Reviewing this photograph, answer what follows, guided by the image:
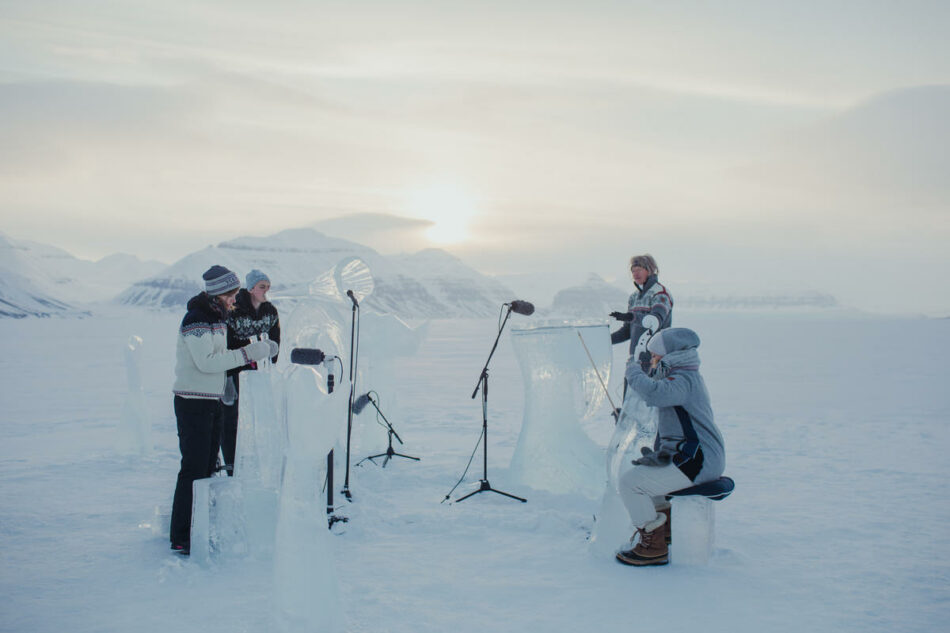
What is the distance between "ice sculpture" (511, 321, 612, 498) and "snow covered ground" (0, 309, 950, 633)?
0.23 meters

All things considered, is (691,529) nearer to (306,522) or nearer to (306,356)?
(306,522)

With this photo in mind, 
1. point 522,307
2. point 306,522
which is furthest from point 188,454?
point 522,307

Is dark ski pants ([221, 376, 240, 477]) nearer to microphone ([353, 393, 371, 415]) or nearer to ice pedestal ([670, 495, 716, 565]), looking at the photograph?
microphone ([353, 393, 371, 415])

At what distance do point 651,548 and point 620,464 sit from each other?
46cm

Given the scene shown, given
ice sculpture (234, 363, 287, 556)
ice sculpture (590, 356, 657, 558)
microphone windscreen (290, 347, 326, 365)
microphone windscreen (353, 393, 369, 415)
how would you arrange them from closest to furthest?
microphone windscreen (290, 347, 326, 365) → ice sculpture (590, 356, 657, 558) → ice sculpture (234, 363, 287, 556) → microphone windscreen (353, 393, 369, 415)

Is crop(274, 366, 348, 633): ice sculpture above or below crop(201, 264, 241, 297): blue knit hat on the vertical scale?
below

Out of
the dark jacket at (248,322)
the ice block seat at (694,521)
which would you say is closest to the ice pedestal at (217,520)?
the dark jacket at (248,322)

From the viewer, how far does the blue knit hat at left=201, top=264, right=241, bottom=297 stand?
370cm

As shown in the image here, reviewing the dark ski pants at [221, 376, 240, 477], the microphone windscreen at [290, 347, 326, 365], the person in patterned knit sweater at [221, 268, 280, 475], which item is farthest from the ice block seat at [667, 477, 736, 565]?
the dark ski pants at [221, 376, 240, 477]

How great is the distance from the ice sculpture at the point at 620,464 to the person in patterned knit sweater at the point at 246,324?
231cm

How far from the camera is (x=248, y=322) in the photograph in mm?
4676

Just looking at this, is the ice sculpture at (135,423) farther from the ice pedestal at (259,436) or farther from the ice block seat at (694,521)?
the ice block seat at (694,521)

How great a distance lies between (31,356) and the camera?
1900cm

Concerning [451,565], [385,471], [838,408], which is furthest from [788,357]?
[451,565]
